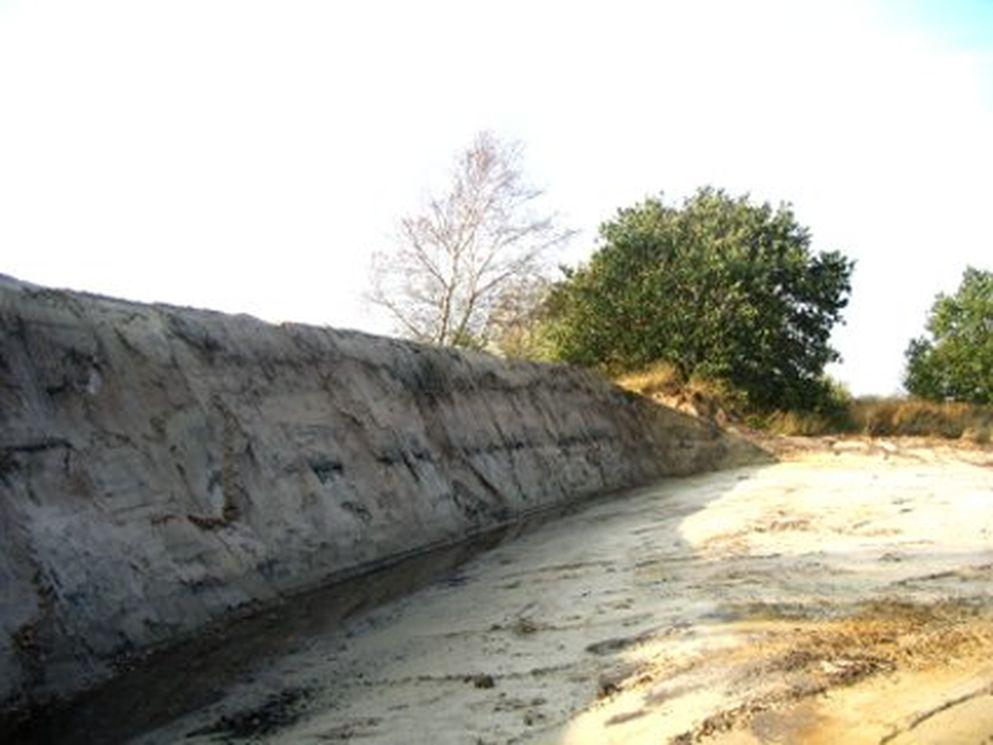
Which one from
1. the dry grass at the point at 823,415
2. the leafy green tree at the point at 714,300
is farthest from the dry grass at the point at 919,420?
the leafy green tree at the point at 714,300

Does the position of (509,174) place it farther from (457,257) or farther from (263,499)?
(263,499)

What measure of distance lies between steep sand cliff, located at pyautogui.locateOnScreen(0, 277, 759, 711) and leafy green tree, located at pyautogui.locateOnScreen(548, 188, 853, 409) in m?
7.08

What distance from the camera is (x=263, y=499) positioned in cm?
405

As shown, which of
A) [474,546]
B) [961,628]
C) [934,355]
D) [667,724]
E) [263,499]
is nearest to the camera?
[667,724]

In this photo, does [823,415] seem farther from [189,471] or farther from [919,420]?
[189,471]

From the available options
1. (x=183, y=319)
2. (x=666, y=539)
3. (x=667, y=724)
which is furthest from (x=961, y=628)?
(x=183, y=319)

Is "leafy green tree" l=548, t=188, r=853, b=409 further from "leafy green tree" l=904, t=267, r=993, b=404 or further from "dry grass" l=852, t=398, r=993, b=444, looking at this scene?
"leafy green tree" l=904, t=267, r=993, b=404

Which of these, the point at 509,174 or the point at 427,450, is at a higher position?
the point at 509,174

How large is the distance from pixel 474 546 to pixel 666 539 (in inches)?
47.7

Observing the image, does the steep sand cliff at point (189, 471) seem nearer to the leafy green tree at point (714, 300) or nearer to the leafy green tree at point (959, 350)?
the leafy green tree at point (714, 300)

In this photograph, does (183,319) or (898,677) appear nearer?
(898,677)

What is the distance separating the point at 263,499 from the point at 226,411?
0.48m

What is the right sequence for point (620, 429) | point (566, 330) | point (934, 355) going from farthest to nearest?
point (934, 355) → point (566, 330) → point (620, 429)

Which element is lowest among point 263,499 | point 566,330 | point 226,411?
point 263,499
